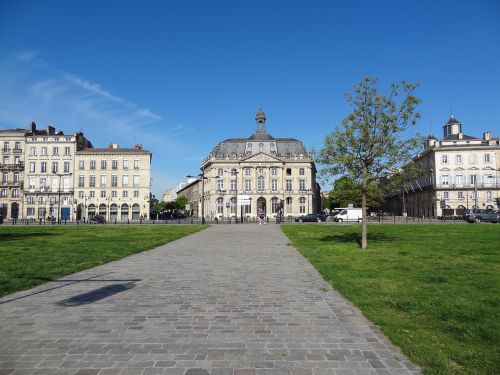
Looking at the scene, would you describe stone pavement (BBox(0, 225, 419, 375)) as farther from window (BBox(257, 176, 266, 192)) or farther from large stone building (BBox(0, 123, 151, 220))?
window (BBox(257, 176, 266, 192))

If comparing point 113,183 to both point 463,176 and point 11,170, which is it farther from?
point 463,176

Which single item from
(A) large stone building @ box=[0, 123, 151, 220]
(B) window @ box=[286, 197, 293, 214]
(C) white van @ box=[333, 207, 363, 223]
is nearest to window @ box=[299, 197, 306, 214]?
(B) window @ box=[286, 197, 293, 214]

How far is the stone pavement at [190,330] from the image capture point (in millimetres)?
4355

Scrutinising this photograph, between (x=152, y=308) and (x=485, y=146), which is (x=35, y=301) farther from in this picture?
(x=485, y=146)

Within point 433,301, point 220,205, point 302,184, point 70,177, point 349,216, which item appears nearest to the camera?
point 433,301

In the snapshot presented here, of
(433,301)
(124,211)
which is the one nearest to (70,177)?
(124,211)

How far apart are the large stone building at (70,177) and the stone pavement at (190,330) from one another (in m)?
66.7

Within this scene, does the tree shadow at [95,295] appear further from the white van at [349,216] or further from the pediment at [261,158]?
the pediment at [261,158]

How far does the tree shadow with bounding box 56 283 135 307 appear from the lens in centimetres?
717

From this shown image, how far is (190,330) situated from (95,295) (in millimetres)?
3199

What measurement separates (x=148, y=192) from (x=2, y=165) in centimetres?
2722

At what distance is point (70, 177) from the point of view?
74500 mm

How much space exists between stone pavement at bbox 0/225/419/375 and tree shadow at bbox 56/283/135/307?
20 millimetres

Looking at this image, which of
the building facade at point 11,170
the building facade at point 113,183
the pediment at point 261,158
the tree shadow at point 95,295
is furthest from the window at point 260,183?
the tree shadow at point 95,295
